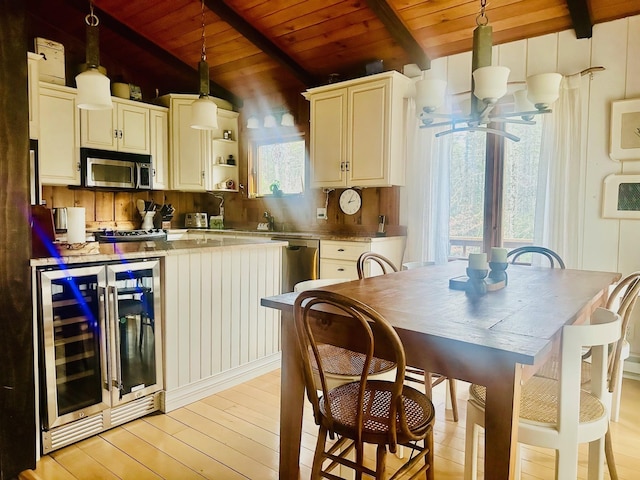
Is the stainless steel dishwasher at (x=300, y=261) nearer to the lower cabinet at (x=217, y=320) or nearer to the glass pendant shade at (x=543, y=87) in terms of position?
the lower cabinet at (x=217, y=320)

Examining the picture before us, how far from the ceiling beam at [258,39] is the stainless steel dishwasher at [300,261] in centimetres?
183

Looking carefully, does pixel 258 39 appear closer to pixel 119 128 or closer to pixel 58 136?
pixel 119 128

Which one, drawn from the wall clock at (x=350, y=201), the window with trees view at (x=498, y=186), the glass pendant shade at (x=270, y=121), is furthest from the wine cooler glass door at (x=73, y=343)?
the glass pendant shade at (x=270, y=121)

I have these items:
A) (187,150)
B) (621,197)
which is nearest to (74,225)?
(187,150)

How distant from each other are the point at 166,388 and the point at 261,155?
355 centimetres

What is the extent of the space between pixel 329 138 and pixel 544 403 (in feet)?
11.0

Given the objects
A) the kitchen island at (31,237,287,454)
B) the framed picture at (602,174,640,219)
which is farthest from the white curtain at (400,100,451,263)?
the kitchen island at (31,237,287,454)

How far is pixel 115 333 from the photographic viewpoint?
229 cm

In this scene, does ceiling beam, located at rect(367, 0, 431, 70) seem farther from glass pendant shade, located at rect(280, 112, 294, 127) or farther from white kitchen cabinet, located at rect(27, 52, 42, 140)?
white kitchen cabinet, located at rect(27, 52, 42, 140)

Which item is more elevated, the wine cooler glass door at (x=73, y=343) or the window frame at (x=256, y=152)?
the window frame at (x=256, y=152)

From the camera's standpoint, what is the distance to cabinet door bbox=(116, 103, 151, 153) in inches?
188

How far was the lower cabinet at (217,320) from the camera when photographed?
2.55 meters

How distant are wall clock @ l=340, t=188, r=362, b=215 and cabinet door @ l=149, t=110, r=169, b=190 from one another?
216 cm

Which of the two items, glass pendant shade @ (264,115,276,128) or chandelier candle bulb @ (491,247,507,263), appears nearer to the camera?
chandelier candle bulb @ (491,247,507,263)
